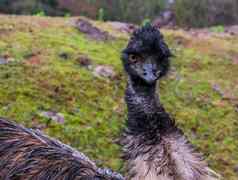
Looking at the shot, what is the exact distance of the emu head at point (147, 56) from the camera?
172 inches

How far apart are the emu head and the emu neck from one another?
0.08m

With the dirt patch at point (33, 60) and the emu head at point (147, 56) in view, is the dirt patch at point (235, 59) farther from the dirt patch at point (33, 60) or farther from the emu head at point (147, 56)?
the emu head at point (147, 56)

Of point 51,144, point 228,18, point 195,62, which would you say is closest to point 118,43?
point 195,62

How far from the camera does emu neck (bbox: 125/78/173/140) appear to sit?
436cm

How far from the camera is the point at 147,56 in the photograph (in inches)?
173

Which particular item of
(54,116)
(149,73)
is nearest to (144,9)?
(54,116)

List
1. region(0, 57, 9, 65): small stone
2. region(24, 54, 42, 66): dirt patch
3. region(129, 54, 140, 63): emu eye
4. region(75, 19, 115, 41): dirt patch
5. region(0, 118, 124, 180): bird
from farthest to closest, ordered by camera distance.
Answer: region(75, 19, 115, 41): dirt patch, region(24, 54, 42, 66): dirt patch, region(0, 57, 9, 65): small stone, region(0, 118, 124, 180): bird, region(129, 54, 140, 63): emu eye

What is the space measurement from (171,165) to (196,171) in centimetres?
18

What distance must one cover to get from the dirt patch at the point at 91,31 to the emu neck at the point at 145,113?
4.63 meters

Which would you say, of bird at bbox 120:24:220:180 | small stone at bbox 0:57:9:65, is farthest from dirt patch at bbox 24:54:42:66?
bird at bbox 120:24:220:180

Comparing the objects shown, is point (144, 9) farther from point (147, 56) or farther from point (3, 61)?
point (147, 56)

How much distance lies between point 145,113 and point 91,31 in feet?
16.6

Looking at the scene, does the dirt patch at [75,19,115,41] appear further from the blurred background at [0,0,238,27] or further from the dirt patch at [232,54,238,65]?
the blurred background at [0,0,238,27]

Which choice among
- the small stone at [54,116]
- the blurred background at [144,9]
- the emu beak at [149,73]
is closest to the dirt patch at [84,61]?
the small stone at [54,116]
